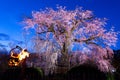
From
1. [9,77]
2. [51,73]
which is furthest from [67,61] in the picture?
[9,77]

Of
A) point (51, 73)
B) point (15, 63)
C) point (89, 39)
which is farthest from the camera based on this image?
point (89, 39)

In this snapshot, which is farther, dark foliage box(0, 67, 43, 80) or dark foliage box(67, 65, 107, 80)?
dark foliage box(0, 67, 43, 80)

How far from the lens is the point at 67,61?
23.2 meters

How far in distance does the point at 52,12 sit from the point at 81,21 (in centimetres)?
304

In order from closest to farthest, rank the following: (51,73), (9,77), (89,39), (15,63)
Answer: (15,63) → (9,77) → (51,73) → (89,39)

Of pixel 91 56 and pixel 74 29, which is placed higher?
pixel 74 29

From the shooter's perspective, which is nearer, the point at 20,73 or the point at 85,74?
the point at 85,74

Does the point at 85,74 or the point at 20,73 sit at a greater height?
the point at 20,73

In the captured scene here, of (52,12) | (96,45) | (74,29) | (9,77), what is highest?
(52,12)

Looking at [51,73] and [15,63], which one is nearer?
[15,63]

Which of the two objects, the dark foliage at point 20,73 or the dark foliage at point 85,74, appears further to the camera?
the dark foliage at point 20,73

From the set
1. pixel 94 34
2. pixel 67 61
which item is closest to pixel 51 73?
pixel 67 61

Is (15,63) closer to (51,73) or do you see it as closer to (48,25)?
(51,73)

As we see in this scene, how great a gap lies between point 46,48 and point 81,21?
4242 mm
